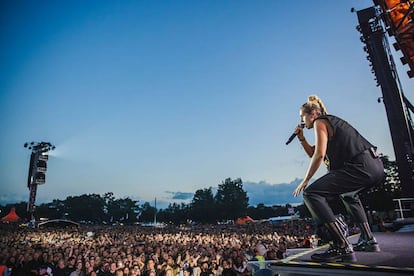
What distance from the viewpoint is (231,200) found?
6900 centimetres

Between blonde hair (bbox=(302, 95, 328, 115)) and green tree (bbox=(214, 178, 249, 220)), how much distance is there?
6346 cm

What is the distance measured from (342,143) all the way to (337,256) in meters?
1.01

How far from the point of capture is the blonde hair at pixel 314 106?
262 centimetres

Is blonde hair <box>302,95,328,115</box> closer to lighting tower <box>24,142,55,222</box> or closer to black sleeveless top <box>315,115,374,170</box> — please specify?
black sleeveless top <box>315,115,374,170</box>

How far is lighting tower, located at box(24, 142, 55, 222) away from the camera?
31688mm

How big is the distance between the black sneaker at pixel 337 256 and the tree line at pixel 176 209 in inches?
1619

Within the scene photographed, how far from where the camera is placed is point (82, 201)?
9125cm

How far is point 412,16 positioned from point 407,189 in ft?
37.9

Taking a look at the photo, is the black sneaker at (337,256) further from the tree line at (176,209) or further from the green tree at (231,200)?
the green tree at (231,200)

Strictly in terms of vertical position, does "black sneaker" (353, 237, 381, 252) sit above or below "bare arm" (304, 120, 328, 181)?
below

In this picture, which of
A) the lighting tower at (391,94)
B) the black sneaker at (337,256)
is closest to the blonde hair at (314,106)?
the black sneaker at (337,256)

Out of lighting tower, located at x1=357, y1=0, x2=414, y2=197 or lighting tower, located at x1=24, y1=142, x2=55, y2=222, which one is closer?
lighting tower, located at x1=357, y1=0, x2=414, y2=197

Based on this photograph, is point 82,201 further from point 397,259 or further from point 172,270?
point 397,259

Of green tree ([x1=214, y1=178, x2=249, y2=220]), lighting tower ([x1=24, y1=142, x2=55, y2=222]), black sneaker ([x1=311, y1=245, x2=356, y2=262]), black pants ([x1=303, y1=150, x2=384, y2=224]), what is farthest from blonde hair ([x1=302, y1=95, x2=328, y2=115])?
green tree ([x1=214, y1=178, x2=249, y2=220])
